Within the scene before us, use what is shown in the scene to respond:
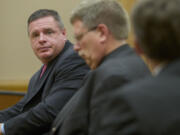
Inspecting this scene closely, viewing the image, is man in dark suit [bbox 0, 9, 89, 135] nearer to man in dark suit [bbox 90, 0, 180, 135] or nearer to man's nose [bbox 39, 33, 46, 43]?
man's nose [bbox 39, 33, 46, 43]

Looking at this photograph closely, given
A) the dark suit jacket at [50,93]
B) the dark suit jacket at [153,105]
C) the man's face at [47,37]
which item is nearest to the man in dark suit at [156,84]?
the dark suit jacket at [153,105]

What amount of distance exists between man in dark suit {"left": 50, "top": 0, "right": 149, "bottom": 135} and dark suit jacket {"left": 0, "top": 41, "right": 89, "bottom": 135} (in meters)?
0.40

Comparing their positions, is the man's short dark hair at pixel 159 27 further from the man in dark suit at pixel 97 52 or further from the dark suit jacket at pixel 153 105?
the man in dark suit at pixel 97 52

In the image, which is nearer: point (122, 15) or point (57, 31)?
point (122, 15)

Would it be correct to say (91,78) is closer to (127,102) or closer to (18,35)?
(127,102)

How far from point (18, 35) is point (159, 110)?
3.88 meters

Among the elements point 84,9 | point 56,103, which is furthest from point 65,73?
point 84,9

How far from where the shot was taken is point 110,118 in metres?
1.21

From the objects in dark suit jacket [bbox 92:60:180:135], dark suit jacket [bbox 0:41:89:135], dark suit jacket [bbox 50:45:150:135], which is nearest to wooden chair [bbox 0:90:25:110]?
dark suit jacket [bbox 0:41:89:135]

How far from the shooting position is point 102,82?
1.49m

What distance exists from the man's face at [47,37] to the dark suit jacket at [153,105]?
155 cm

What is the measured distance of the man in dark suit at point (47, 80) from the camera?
2299 millimetres

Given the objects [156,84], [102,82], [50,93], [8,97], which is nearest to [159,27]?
[156,84]

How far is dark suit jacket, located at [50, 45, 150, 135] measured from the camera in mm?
1477
